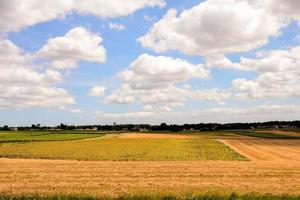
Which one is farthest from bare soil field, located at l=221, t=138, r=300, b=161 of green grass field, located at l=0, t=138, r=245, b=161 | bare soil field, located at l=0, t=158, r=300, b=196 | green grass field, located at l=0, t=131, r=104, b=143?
green grass field, located at l=0, t=131, r=104, b=143

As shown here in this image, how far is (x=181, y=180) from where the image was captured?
1161 inches

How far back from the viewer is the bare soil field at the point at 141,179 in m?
25.1

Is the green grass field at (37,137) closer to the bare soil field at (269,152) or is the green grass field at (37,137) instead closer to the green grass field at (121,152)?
the green grass field at (121,152)

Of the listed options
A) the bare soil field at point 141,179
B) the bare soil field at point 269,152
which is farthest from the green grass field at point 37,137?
the bare soil field at point 141,179

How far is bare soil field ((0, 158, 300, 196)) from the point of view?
25.1 metres

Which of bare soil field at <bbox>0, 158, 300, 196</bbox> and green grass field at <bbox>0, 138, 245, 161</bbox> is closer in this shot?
bare soil field at <bbox>0, 158, 300, 196</bbox>

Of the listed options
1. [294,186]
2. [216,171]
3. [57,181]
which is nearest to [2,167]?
[57,181]

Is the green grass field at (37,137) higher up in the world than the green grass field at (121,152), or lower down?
higher up

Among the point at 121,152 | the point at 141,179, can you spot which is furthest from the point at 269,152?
the point at 141,179

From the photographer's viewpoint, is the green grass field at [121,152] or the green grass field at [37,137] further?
the green grass field at [37,137]

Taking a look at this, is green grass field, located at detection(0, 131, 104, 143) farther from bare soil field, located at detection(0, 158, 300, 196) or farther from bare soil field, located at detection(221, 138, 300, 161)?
bare soil field, located at detection(0, 158, 300, 196)

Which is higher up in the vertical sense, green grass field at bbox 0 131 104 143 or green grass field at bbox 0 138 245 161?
green grass field at bbox 0 131 104 143

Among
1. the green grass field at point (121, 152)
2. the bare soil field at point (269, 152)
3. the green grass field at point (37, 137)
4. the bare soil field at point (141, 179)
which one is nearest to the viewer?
the bare soil field at point (141, 179)

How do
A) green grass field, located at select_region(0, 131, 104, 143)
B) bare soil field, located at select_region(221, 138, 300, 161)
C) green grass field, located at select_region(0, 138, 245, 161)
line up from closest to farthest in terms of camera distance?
green grass field, located at select_region(0, 138, 245, 161)
bare soil field, located at select_region(221, 138, 300, 161)
green grass field, located at select_region(0, 131, 104, 143)
